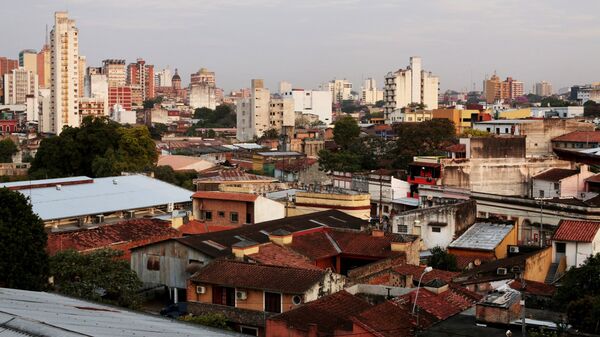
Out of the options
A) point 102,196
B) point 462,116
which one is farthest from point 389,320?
point 462,116

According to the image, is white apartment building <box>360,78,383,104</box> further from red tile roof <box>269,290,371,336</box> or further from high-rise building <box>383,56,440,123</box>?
red tile roof <box>269,290,371,336</box>

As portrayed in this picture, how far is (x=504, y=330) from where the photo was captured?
11.7 metres

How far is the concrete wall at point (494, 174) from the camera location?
1199 inches

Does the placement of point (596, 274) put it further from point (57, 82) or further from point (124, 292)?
point (57, 82)

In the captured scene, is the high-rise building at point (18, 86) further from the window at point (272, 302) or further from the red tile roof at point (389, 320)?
the red tile roof at point (389, 320)

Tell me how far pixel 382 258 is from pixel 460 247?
3.95 m

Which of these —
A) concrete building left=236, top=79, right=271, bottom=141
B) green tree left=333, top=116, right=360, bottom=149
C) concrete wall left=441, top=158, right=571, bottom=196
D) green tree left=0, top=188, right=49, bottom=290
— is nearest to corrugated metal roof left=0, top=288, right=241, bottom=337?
green tree left=0, top=188, right=49, bottom=290

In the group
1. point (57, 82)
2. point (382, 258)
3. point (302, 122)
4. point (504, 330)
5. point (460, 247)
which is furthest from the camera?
point (302, 122)

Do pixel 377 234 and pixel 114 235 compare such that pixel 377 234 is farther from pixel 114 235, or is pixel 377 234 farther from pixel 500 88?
pixel 500 88

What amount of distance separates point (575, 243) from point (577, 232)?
1.11ft

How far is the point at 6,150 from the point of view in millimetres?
56406

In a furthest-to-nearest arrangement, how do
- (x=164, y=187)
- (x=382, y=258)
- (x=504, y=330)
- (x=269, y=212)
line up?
(x=164, y=187) < (x=269, y=212) < (x=382, y=258) < (x=504, y=330)

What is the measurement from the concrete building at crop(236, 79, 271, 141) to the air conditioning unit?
2241 inches

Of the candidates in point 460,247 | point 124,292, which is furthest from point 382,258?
point 124,292
